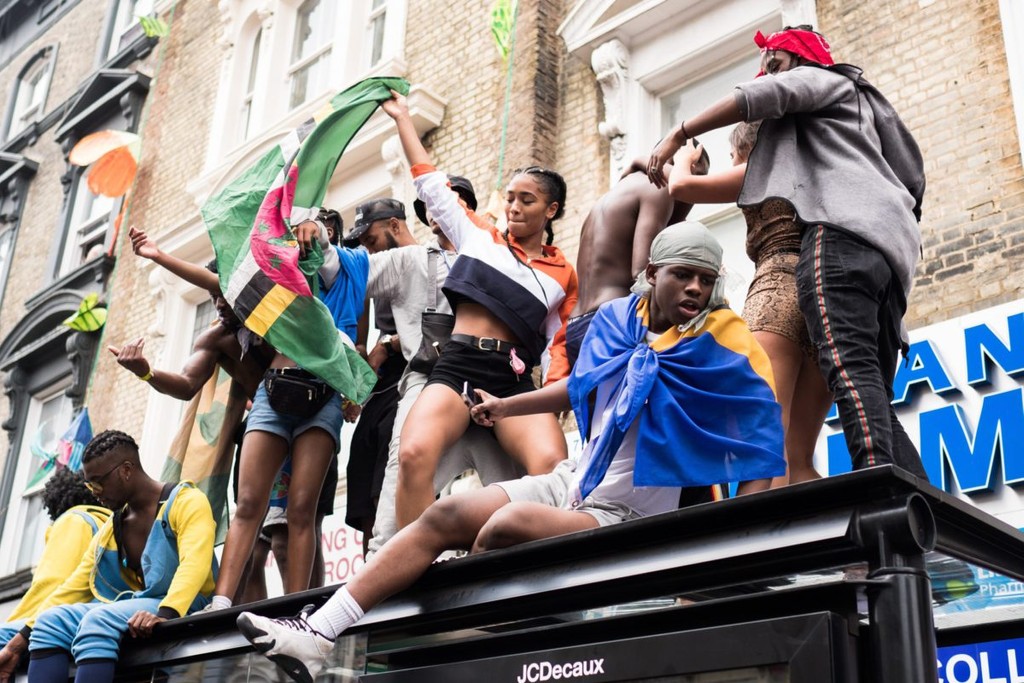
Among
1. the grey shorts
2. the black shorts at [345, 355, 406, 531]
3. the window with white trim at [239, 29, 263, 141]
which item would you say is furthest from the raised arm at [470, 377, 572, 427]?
the window with white trim at [239, 29, 263, 141]

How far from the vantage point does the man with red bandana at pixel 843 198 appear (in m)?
3.88

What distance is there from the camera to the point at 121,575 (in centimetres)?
643

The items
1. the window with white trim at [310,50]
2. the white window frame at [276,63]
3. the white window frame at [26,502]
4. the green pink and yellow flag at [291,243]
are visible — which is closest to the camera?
the green pink and yellow flag at [291,243]

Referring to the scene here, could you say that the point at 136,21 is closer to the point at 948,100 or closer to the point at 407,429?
the point at 948,100

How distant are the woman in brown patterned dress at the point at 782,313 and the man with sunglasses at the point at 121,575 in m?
3.02

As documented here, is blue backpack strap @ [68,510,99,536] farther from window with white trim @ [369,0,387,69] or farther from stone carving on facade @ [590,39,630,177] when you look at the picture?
window with white trim @ [369,0,387,69]

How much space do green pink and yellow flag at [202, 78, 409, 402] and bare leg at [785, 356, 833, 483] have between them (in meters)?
2.32

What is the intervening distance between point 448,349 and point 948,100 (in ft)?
13.6

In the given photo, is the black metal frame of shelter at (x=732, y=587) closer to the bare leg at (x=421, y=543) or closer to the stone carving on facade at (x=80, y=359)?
the bare leg at (x=421, y=543)

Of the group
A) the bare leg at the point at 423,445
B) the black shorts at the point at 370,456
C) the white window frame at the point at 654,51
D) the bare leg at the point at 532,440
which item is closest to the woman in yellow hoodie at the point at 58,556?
the black shorts at the point at 370,456

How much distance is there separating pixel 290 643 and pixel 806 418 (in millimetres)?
2005

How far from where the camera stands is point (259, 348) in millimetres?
6684

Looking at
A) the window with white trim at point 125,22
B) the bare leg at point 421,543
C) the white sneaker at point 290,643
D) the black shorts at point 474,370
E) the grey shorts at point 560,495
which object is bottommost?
the white sneaker at point 290,643

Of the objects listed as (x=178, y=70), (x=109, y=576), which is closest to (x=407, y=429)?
(x=109, y=576)
